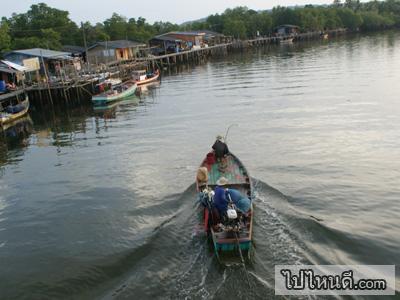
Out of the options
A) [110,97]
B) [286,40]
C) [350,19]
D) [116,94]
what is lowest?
[110,97]

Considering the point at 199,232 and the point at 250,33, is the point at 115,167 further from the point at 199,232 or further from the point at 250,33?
the point at 250,33

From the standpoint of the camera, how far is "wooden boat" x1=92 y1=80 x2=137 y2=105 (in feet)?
151

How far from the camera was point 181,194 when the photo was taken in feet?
64.4

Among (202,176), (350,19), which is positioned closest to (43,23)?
(202,176)

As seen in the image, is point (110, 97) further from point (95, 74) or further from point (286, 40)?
point (286, 40)

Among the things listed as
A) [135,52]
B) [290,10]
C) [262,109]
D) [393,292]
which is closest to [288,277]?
[393,292]

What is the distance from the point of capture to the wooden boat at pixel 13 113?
37638 millimetres

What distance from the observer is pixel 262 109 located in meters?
37.1

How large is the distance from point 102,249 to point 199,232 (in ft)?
11.7

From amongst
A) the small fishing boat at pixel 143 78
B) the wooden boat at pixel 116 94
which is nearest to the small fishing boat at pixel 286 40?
the small fishing boat at pixel 143 78

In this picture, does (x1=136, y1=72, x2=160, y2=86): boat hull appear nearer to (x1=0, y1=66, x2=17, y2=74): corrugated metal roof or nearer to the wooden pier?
the wooden pier

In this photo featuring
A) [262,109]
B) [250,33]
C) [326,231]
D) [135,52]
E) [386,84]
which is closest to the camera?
[326,231]

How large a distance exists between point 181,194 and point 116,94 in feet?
101

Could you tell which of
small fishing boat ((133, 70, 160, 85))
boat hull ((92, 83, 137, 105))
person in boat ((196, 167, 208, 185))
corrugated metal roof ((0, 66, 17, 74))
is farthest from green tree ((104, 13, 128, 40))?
person in boat ((196, 167, 208, 185))
